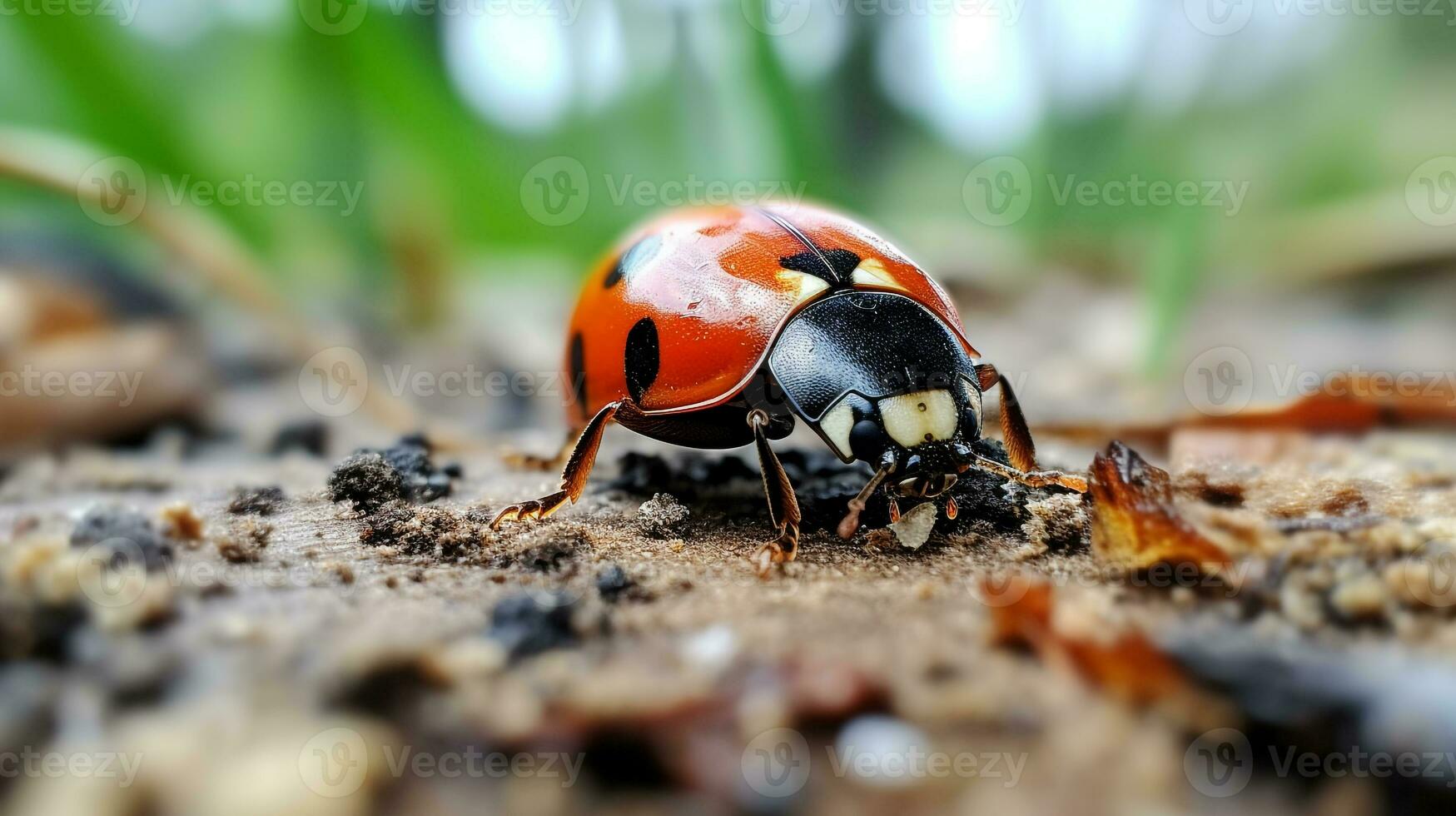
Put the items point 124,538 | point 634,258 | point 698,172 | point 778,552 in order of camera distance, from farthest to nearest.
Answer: point 698,172
point 634,258
point 778,552
point 124,538

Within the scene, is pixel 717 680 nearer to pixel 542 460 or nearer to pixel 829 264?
Answer: pixel 829 264

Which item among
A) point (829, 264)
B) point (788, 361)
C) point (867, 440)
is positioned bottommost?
point (867, 440)

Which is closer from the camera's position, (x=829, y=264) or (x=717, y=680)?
(x=717, y=680)

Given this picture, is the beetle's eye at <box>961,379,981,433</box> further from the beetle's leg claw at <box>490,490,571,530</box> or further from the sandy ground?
the beetle's leg claw at <box>490,490,571,530</box>

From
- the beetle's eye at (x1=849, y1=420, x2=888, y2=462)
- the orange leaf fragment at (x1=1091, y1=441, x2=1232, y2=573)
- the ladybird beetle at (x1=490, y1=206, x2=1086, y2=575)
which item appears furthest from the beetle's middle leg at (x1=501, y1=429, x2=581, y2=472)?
the orange leaf fragment at (x1=1091, y1=441, x2=1232, y2=573)

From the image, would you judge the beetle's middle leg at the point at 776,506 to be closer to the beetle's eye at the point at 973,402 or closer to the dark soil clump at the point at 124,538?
the beetle's eye at the point at 973,402

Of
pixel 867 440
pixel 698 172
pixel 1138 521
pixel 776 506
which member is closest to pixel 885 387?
pixel 867 440
